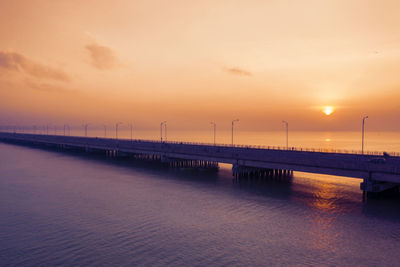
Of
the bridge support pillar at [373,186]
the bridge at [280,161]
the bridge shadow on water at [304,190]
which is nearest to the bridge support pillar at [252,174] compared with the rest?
the bridge at [280,161]

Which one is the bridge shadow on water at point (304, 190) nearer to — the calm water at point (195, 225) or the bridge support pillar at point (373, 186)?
the calm water at point (195, 225)

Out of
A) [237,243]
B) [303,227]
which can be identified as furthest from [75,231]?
[303,227]

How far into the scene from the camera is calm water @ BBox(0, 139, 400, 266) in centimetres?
2845

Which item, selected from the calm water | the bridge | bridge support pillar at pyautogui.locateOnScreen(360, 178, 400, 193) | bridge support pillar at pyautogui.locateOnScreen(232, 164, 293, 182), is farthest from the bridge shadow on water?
the bridge

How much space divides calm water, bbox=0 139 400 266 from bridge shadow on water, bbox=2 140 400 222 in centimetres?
22

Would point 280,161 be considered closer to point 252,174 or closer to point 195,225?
point 252,174

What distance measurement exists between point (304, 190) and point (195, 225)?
1252 inches

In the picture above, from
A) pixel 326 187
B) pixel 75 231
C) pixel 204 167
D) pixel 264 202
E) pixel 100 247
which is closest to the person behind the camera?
pixel 100 247

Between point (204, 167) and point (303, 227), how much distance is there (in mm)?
57188

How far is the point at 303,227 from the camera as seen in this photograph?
37.0 m

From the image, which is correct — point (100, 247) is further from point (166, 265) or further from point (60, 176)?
point (60, 176)

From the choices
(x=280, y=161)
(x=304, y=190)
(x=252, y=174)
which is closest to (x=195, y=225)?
(x=304, y=190)

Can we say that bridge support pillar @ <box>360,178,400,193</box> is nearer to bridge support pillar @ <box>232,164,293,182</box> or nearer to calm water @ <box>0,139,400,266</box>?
calm water @ <box>0,139,400,266</box>

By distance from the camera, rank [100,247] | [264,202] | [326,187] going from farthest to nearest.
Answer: [326,187] < [264,202] < [100,247]
